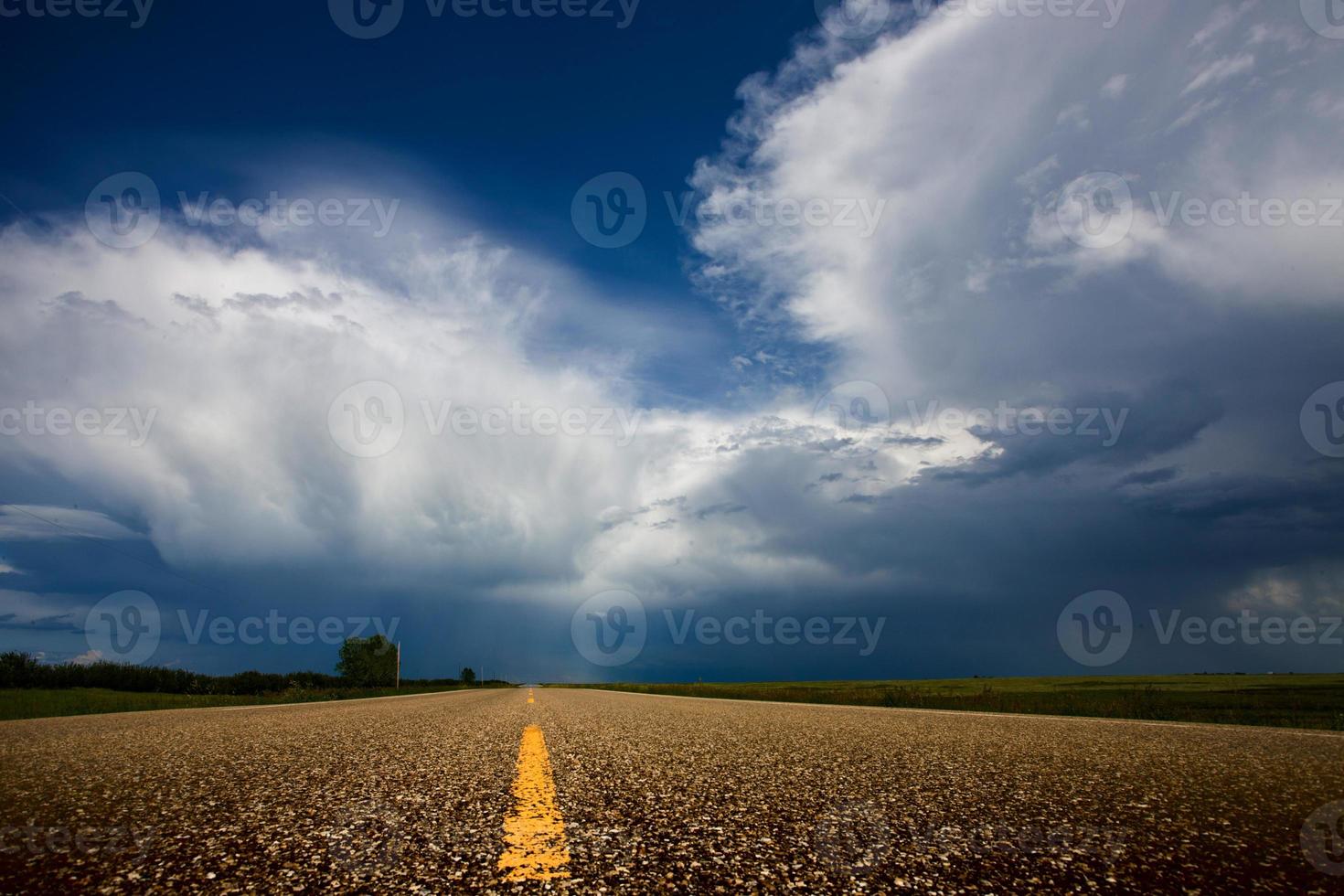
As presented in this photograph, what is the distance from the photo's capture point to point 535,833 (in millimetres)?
3215

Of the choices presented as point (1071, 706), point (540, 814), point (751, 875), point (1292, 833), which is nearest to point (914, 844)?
point (751, 875)

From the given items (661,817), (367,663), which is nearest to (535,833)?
(661,817)

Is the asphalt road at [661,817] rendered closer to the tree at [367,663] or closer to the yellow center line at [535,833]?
the yellow center line at [535,833]

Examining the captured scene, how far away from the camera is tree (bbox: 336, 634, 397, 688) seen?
101375 mm

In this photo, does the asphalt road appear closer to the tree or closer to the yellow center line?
the yellow center line

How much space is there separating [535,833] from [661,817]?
795 millimetres

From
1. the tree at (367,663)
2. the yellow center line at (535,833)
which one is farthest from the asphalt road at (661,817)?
the tree at (367,663)

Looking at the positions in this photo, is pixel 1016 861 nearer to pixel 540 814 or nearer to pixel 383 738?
pixel 540 814

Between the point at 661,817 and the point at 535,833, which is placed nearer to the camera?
the point at 535,833

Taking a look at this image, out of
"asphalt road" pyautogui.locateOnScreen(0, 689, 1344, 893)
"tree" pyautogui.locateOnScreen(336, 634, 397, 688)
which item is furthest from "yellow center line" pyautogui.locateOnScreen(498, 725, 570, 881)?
"tree" pyautogui.locateOnScreen(336, 634, 397, 688)

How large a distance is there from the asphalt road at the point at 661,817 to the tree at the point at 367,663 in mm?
108221

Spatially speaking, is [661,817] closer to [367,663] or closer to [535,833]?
[535,833]

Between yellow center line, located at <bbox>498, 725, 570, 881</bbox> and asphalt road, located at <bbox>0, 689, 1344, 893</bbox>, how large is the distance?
2cm

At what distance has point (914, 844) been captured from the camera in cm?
316
